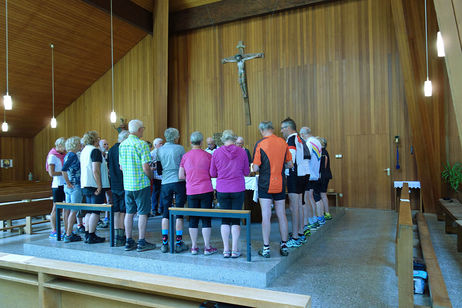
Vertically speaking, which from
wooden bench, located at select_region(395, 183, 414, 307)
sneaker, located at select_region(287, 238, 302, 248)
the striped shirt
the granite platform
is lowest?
the granite platform

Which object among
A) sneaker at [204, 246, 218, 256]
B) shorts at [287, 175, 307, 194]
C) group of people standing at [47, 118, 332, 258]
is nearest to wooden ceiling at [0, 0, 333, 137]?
group of people standing at [47, 118, 332, 258]

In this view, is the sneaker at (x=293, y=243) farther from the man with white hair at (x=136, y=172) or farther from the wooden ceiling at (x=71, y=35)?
the wooden ceiling at (x=71, y=35)

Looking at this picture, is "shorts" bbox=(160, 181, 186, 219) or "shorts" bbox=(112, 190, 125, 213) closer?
"shorts" bbox=(160, 181, 186, 219)

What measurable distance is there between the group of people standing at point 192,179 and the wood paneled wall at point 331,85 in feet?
13.0

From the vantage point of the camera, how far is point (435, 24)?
656 cm

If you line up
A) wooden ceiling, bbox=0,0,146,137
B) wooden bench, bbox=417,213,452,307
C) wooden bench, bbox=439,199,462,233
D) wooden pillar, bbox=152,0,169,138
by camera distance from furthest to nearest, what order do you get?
wooden pillar, bbox=152,0,169,138, wooden ceiling, bbox=0,0,146,137, wooden bench, bbox=439,199,462,233, wooden bench, bbox=417,213,452,307

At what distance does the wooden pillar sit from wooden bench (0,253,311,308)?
8.06 m

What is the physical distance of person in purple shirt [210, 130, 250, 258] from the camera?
3551 mm

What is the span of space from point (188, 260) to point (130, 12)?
813 cm

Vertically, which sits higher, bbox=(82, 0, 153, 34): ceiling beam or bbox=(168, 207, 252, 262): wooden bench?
bbox=(82, 0, 153, 34): ceiling beam

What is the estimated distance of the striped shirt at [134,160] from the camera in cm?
382

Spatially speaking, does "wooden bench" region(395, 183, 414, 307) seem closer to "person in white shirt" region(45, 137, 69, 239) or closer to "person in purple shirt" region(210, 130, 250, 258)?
"person in purple shirt" region(210, 130, 250, 258)

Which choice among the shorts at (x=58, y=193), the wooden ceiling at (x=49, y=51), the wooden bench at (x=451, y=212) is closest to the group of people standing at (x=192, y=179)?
the shorts at (x=58, y=193)

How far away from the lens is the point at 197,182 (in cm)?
368
